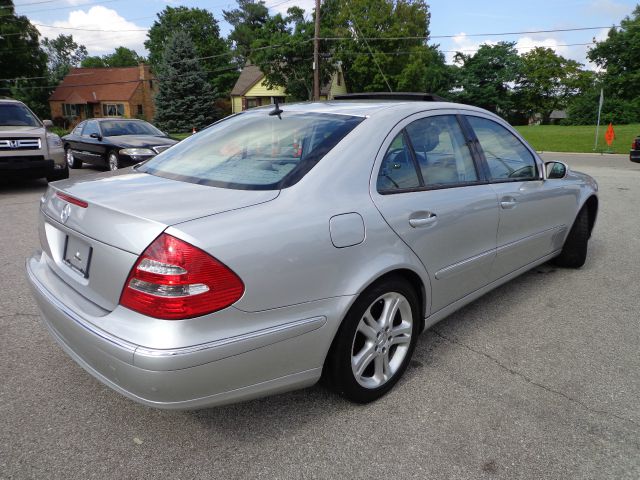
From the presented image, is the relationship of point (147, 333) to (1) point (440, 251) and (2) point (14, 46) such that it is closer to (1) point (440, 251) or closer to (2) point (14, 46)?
(1) point (440, 251)

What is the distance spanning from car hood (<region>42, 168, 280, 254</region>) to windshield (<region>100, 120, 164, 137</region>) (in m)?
10.2

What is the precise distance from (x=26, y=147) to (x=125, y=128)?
3.62m

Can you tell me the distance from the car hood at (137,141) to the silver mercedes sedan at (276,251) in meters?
8.40

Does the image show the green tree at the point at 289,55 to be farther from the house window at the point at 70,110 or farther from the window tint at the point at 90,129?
the window tint at the point at 90,129

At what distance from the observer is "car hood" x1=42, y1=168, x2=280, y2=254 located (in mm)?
1906

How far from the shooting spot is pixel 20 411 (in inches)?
95.7

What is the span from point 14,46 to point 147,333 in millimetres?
59969

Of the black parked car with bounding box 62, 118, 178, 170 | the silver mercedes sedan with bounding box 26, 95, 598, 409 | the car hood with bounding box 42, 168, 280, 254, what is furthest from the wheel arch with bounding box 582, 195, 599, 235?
the black parked car with bounding box 62, 118, 178, 170

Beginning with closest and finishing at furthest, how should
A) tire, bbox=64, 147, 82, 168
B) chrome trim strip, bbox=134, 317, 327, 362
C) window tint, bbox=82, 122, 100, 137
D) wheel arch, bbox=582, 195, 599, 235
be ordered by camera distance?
chrome trim strip, bbox=134, 317, 327, 362
wheel arch, bbox=582, 195, 599, 235
window tint, bbox=82, 122, 100, 137
tire, bbox=64, 147, 82, 168

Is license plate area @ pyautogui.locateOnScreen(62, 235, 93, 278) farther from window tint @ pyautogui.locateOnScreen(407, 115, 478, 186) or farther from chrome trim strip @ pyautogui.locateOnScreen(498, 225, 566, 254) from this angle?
chrome trim strip @ pyautogui.locateOnScreen(498, 225, 566, 254)

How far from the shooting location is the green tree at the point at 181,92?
122ft

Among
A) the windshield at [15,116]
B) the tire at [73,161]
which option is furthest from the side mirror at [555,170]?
the tire at [73,161]

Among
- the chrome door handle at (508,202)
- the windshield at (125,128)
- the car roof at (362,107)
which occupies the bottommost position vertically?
the chrome door handle at (508,202)

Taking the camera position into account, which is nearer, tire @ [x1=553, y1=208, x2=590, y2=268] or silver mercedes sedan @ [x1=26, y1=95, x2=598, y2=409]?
silver mercedes sedan @ [x1=26, y1=95, x2=598, y2=409]
